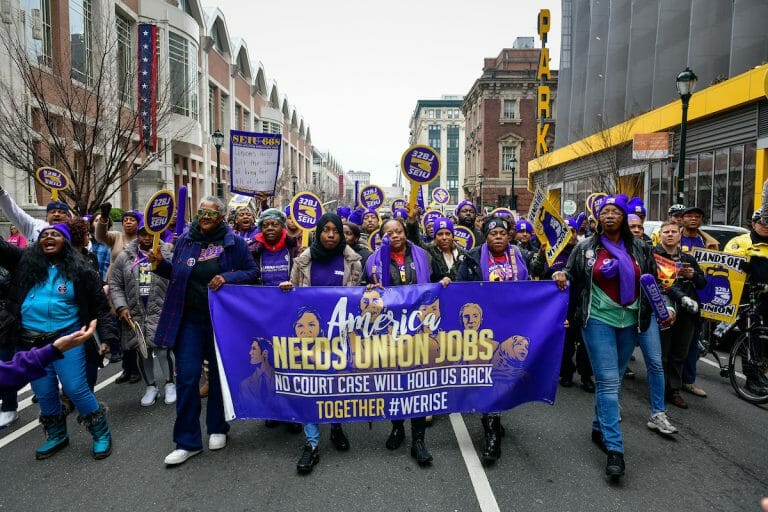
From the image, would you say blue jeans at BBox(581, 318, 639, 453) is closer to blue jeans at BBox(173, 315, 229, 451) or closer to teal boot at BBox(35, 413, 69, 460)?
blue jeans at BBox(173, 315, 229, 451)

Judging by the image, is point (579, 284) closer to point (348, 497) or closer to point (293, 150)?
point (348, 497)

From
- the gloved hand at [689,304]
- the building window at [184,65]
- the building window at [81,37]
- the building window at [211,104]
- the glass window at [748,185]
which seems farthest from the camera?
the building window at [211,104]

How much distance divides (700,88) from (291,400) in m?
22.0

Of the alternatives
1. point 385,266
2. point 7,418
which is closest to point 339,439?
point 385,266

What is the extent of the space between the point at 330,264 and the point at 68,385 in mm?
2304

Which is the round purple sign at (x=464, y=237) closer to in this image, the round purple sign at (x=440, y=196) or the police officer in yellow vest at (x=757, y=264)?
the police officer in yellow vest at (x=757, y=264)

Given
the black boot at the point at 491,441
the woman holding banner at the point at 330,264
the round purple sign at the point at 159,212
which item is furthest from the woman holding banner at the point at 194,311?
the black boot at the point at 491,441

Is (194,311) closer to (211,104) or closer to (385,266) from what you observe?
(385,266)

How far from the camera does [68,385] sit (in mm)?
4355

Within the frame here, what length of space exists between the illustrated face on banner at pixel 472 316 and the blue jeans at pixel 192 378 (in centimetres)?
211

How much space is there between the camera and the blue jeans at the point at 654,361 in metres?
4.69

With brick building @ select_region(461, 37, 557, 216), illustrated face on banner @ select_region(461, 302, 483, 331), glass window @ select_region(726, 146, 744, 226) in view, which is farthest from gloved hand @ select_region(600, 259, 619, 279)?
brick building @ select_region(461, 37, 557, 216)

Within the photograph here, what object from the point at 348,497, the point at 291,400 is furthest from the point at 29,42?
the point at 348,497

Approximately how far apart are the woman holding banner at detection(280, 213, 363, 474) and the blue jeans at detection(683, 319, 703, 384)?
3871mm
